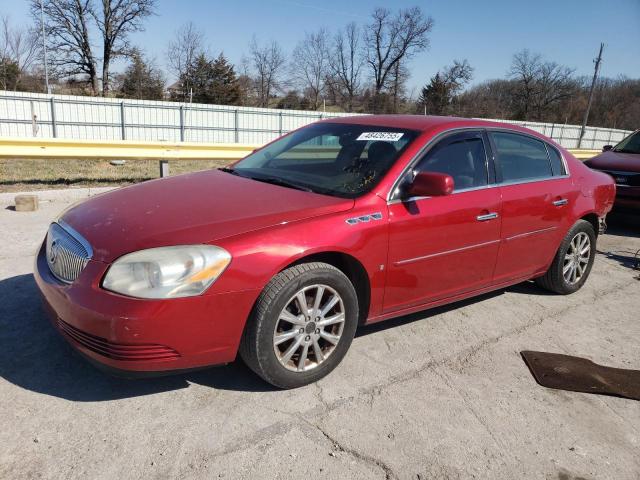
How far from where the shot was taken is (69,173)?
1121 centimetres

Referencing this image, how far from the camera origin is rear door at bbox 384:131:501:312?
329cm

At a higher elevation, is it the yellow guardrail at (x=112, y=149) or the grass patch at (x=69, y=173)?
the yellow guardrail at (x=112, y=149)

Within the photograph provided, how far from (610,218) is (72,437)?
8.59 m

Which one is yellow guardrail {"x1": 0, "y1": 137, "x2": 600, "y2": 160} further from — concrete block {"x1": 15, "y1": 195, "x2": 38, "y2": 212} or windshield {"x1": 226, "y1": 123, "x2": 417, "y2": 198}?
windshield {"x1": 226, "y1": 123, "x2": 417, "y2": 198}

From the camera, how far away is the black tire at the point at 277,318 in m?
2.69

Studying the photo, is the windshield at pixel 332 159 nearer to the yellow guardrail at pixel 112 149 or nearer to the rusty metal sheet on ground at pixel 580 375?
the rusty metal sheet on ground at pixel 580 375

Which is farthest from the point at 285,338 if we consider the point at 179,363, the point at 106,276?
the point at 106,276

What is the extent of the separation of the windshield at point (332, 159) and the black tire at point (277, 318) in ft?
1.90

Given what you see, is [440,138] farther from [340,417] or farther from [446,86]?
[446,86]

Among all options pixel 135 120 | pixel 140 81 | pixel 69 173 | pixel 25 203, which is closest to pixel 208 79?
pixel 140 81

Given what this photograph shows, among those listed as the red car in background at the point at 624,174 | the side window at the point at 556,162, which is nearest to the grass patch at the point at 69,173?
the side window at the point at 556,162

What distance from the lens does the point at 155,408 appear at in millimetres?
2697

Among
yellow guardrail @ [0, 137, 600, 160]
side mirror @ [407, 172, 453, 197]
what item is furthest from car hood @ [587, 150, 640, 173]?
yellow guardrail @ [0, 137, 600, 160]

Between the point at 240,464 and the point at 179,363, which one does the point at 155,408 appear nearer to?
the point at 179,363
